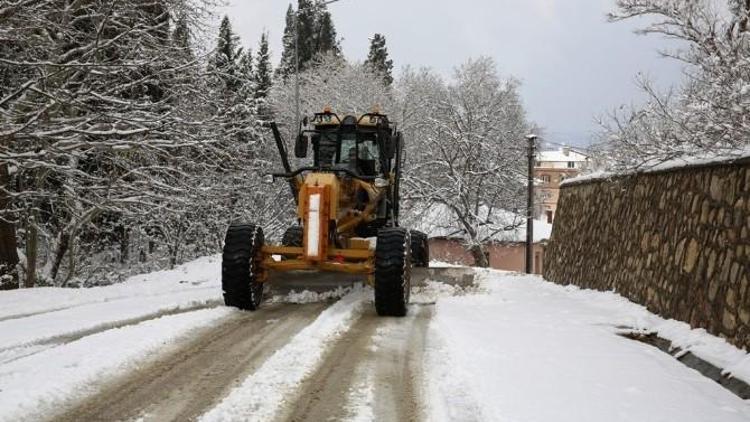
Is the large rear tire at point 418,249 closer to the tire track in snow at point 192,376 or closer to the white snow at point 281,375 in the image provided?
the white snow at point 281,375

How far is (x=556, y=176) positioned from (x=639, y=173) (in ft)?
285

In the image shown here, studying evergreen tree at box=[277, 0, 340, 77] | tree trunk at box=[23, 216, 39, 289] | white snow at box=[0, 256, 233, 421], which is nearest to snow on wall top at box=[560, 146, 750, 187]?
white snow at box=[0, 256, 233, 421]

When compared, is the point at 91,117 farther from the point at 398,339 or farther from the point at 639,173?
the point at 639,173

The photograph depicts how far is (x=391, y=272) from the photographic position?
820 centimetres

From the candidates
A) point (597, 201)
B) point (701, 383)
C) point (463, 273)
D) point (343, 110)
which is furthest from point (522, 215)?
point (701, 383)

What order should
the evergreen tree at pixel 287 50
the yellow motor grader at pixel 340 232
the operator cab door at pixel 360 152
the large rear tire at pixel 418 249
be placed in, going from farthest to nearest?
the evergreen tree at pixel 287 50, the large rear tire at pixel 418 249, the operator cab door at pixel 360 152, the yellow motor grader at pixel 340 232

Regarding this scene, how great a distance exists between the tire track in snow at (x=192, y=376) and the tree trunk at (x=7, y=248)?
21.6 feet

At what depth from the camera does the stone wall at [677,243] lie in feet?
20.8

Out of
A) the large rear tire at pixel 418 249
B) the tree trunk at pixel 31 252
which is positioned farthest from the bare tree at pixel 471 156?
the tree trunk at pixel 31 252

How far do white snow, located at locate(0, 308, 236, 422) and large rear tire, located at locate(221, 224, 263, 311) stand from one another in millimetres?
1155

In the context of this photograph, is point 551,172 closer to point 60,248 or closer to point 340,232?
point 60,248

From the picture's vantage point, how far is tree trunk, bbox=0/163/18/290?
40.5 feet

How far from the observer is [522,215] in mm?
39969

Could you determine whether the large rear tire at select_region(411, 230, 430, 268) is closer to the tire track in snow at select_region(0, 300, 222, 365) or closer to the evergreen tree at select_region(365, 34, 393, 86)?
the tire track in snow at select_region(0, 300, 222, 365)
